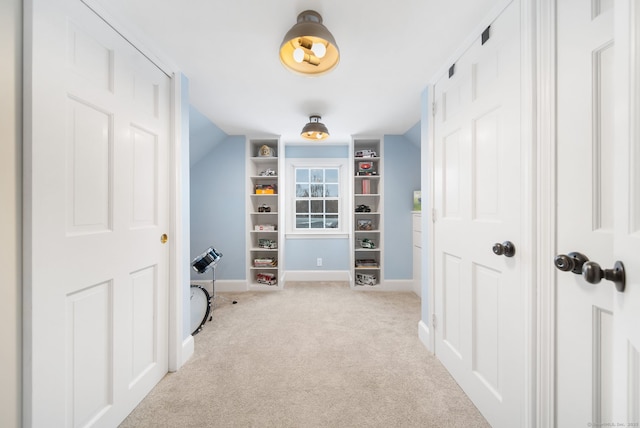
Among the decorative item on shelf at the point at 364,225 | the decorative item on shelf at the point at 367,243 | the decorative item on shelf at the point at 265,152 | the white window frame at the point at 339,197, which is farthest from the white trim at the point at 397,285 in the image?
the decorative item on shelf at the point at 265,152

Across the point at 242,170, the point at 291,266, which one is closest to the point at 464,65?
the point at 242,170

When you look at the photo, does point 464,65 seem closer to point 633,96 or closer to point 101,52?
point 633,96

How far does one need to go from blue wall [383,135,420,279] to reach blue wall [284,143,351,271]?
718 millimetres

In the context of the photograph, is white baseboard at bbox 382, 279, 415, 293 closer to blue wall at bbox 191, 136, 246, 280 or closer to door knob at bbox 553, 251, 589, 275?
blue wall at bbox 191, 136, 246, 280

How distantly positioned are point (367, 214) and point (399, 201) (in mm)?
509

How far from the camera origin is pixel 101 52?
1213 mm

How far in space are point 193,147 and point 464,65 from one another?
300cm

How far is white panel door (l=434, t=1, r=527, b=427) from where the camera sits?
113 cm

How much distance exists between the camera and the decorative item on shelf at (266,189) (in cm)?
365

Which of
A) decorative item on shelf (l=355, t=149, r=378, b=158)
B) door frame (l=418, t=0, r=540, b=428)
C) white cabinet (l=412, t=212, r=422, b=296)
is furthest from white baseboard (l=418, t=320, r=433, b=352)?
decorative item on shelf (l=355, t=149, r=378, b=158)

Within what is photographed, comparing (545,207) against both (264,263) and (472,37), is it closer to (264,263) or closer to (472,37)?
(472,37)

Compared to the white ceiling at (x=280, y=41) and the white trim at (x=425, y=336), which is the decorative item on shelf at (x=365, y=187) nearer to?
the white ceiling at (x=280, y=41)

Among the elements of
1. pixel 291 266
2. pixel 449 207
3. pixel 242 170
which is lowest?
pixel 291 266

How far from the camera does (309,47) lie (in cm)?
141
